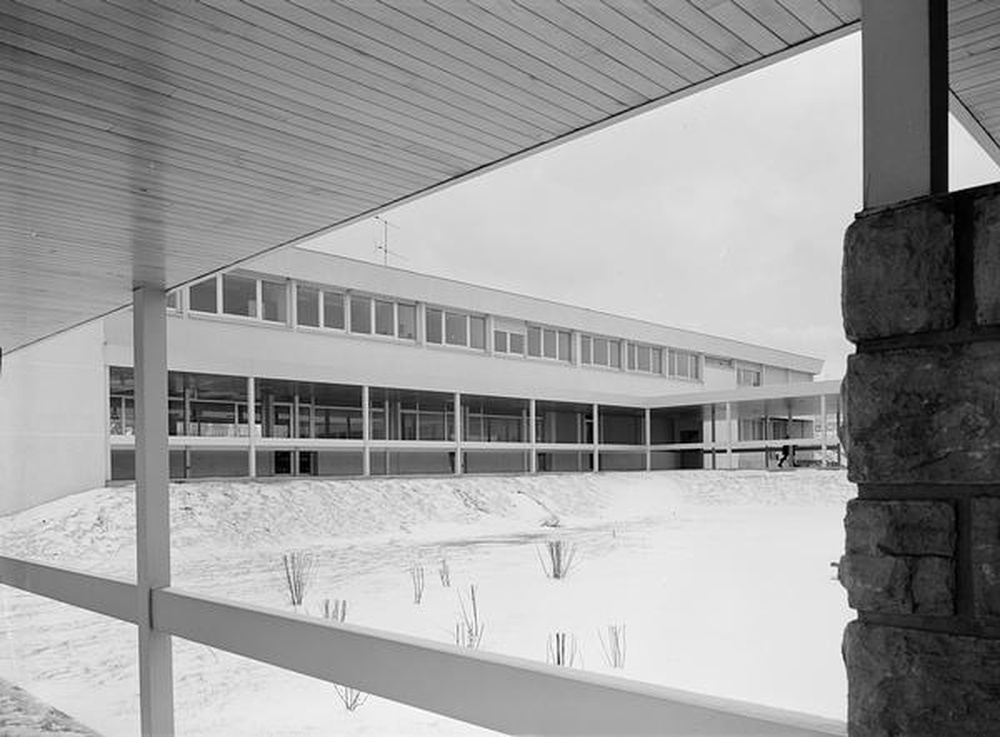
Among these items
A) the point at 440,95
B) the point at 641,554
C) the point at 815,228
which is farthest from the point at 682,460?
the point at 440,95

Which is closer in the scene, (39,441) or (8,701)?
(8,701)

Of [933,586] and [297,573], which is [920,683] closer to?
[933,586]

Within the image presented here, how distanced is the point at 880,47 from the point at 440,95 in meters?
1.15

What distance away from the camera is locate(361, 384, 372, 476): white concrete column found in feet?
40.3

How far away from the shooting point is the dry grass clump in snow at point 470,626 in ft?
29.9

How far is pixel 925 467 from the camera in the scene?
1212mm

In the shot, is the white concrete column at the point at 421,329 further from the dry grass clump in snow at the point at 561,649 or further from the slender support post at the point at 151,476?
the slender support post at the point at 151,476

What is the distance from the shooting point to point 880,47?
132 cm

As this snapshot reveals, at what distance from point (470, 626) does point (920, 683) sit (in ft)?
28.7

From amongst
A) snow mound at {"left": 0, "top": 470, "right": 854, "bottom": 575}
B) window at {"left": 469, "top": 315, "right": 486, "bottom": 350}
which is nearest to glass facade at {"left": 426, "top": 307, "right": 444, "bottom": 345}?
window at {"left": 469, "top": 315, "right": 486, "bottom": 350}

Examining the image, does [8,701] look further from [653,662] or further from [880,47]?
[880,47]

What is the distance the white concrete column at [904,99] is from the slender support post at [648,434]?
14.9m

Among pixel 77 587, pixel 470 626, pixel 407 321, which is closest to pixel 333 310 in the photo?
pixel 407 321

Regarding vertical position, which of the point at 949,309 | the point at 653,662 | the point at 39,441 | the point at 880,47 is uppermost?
the point at 880,47
